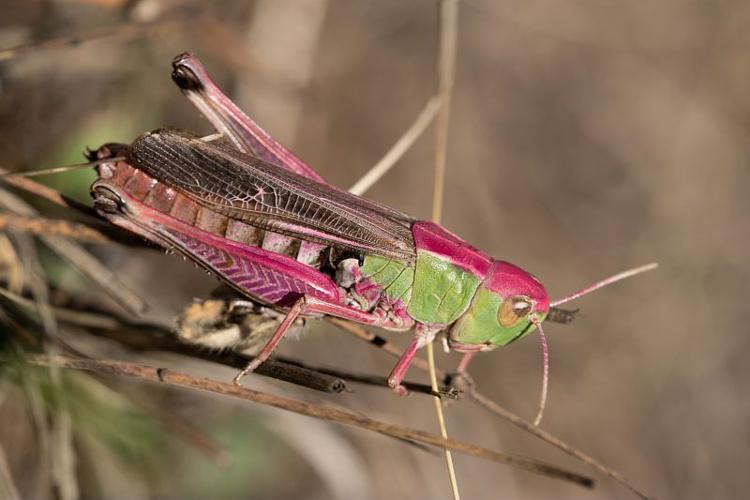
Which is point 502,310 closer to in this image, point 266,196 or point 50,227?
point 266,196

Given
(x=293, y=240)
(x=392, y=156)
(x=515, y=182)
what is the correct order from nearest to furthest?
1. (x=293, y=240)
2. (x=392, y=156)
3. (x=515, y=182)

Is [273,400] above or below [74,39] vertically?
below

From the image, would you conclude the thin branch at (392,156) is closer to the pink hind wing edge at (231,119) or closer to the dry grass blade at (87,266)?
the pink hind wing edge at (231,119)

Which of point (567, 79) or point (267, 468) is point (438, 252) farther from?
point (567, 79)

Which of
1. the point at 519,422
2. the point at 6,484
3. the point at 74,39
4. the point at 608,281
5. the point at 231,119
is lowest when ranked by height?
the point at 6,484

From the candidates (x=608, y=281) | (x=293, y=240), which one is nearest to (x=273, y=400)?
(x=293, y=240)

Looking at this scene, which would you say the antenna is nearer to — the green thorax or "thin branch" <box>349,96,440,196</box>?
the green thorax

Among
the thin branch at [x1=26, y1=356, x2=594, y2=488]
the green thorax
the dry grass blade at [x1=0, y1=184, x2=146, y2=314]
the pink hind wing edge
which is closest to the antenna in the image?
the green thorax

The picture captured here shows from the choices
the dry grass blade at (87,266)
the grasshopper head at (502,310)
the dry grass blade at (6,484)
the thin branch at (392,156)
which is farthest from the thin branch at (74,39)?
the grasshopper head at (502,310)
